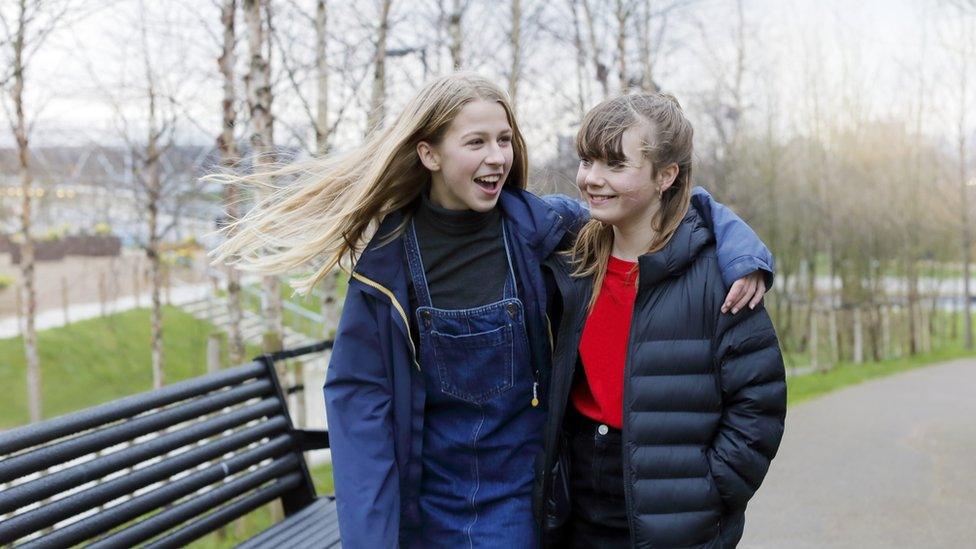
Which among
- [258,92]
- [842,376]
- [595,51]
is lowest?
[842,376]

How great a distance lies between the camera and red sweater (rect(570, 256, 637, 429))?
222 cm

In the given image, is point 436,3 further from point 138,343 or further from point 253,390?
point 138,343

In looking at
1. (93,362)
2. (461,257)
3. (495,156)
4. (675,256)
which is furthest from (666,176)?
(93,362)

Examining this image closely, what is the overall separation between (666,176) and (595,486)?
81cm

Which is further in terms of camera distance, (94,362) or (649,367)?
(94,362)

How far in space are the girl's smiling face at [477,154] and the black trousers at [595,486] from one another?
62cm

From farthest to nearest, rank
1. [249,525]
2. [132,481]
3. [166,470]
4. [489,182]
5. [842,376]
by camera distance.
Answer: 1. [842,376]
2. [249,525]
3. [166,470]
4. [132,481]
5. [489,182]

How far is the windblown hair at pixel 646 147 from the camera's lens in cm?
221

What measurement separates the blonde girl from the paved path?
2592 mm

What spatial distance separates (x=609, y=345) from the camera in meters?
2.24

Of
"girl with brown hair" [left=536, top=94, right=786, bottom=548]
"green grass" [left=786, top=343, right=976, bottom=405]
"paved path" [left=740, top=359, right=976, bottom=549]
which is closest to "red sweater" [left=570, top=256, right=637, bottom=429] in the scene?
"girl with brown hair" [left=536, top=94, right=786, bottom=548]

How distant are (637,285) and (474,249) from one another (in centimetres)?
45

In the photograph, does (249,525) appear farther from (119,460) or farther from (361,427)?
(361,427)

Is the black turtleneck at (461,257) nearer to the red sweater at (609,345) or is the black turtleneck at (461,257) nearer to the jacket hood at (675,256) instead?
the red sweater at (609,345)
